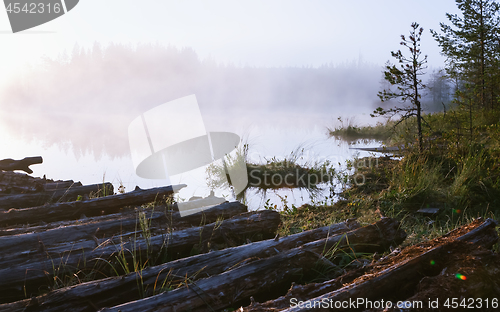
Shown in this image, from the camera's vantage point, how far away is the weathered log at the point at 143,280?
84.2 inches

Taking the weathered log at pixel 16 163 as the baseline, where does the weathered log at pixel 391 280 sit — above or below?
below

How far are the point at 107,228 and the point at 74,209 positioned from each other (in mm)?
1122

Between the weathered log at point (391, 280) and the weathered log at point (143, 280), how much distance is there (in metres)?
0.76

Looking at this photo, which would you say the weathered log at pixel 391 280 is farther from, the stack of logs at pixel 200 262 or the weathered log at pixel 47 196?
the weathered log at pixel 47 196

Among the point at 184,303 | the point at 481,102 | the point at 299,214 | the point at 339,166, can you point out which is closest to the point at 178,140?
the point at 339,166

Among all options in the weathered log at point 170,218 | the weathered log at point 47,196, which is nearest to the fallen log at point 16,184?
the weathered log at point 47,196

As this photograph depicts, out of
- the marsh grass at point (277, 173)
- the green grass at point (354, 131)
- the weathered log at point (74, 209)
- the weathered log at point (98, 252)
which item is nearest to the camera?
the weathered log at point (98, 252)

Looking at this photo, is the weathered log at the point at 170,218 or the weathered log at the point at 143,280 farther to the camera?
the weathered log at the point at 170,218

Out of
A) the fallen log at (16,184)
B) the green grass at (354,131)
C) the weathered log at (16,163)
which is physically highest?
the weathered log at (16,163)

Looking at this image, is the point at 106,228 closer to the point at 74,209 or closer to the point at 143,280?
the point at 74,209

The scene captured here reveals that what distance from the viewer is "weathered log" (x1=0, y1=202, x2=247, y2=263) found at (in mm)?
3018

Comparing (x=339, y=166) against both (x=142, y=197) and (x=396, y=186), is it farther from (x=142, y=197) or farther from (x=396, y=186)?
(x=142, y=197)

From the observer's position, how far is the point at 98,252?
2926 mm

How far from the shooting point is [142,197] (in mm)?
4789
